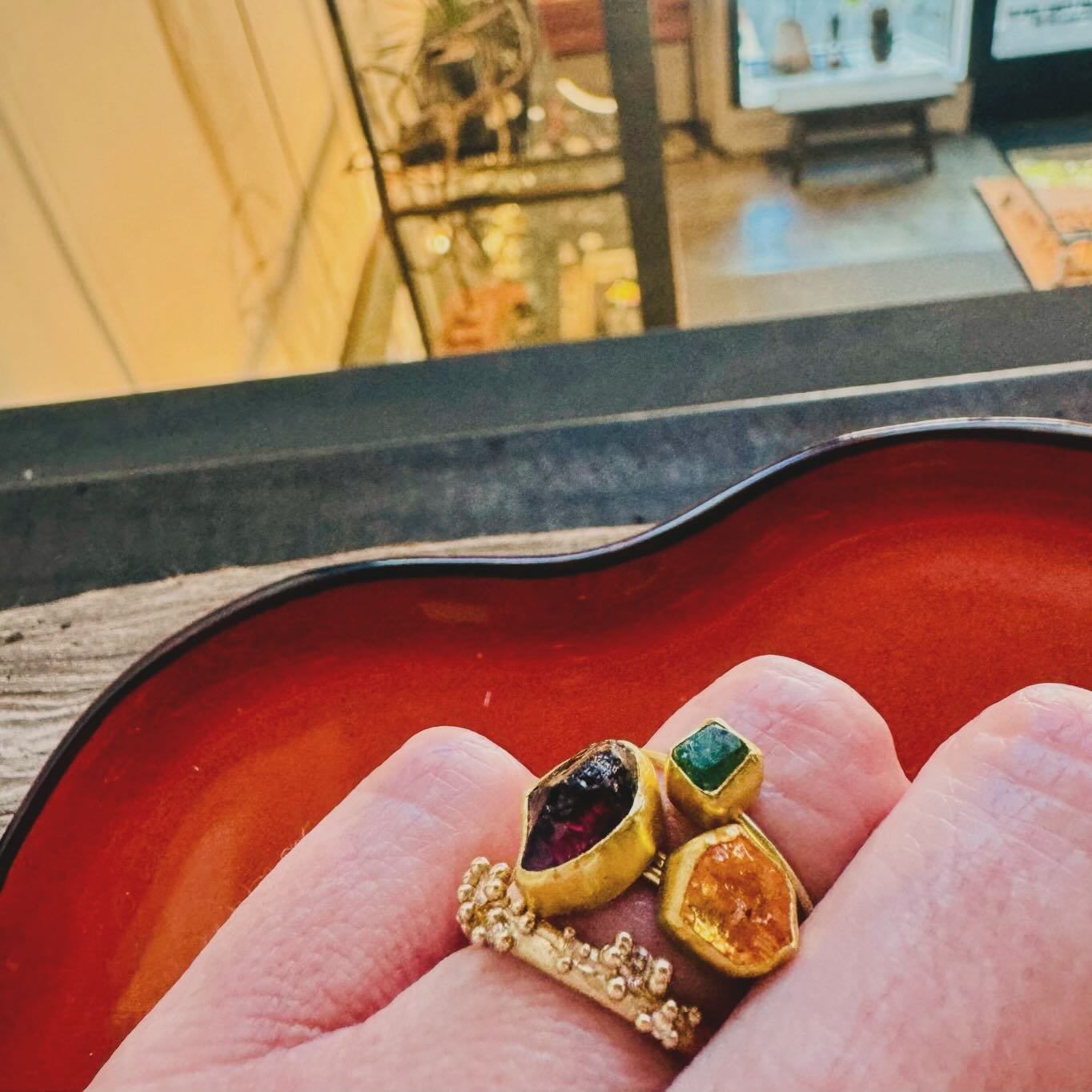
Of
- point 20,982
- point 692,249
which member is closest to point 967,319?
point 20,982

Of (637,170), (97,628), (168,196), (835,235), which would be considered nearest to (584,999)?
(97,628)

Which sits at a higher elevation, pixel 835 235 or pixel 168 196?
pixel 168 196

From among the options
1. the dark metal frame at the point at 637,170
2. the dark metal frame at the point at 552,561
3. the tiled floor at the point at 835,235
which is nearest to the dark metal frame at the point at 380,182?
the dark metal frame at the point at 637,170

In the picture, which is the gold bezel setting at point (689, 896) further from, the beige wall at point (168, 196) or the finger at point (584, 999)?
the beige wall at point (168, 196)

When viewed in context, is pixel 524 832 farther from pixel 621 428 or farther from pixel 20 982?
pixel 621 428

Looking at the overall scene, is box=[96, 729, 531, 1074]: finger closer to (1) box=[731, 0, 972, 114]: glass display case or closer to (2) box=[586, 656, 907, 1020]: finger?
(2) box=[586, 656, 907, 1020]: finger

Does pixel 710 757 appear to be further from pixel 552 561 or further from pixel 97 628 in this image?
pixel 97 628
